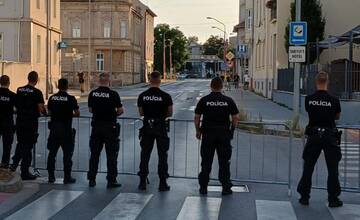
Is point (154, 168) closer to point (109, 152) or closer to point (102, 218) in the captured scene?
point (109, 152)

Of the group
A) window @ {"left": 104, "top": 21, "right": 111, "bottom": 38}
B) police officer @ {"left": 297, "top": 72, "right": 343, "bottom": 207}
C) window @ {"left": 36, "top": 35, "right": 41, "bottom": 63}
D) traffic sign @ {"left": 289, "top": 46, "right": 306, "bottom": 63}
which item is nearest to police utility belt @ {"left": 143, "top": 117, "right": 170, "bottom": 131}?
police officer @ {"left": 297, "top": 72, "right": 343, "bottom": 207}

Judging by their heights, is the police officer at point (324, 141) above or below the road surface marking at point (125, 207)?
above

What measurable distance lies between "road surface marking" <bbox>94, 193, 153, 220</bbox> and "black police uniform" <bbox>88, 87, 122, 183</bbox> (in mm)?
814

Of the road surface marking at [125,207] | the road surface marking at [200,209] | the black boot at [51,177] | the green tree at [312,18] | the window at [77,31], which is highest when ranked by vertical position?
the window at [77,31]

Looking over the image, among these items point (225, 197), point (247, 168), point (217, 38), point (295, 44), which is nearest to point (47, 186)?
point (225, 197)

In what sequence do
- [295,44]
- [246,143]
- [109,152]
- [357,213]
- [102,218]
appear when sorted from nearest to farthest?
[102,218]
[357,213]
[109,152]
[246,143]
[295,44]

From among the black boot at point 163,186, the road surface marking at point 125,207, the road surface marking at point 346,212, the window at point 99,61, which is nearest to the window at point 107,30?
the window at point 99,61

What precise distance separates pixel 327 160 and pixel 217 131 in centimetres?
165

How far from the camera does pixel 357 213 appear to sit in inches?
328

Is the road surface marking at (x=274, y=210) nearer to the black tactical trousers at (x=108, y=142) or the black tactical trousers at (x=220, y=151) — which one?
the black tactical trousers at (x=220, y=151)

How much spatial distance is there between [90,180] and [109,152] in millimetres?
536

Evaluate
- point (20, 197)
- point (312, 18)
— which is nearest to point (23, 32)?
point (312, 18)

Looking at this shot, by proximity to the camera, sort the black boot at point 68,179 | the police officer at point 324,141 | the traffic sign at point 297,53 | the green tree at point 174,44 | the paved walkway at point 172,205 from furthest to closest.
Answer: the green tree at point 174,44
the traffic sign at point 297,53
the black boot at point 68,179
the police officer at point 324,141
the paved walkway at point 172,205

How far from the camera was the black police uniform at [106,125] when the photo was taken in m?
9.80
